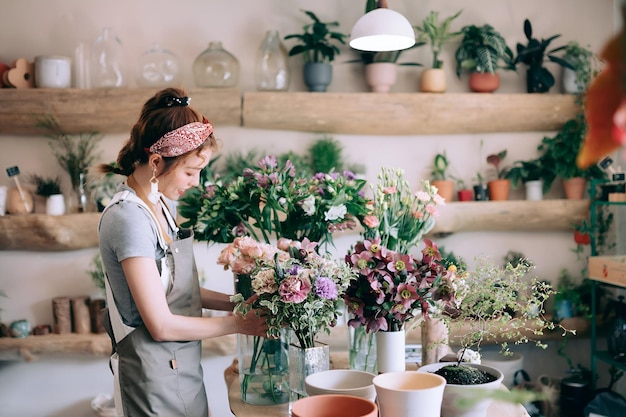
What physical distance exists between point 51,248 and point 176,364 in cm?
235

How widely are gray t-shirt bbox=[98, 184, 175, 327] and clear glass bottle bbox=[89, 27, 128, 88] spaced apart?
2.30 meters

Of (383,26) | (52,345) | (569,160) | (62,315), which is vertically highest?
(383,26)

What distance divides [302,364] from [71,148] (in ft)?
9.23

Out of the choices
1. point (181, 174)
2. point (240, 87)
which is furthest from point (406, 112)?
point (181, 174)

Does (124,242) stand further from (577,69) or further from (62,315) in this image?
(577,69)

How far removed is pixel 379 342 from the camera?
1.80m

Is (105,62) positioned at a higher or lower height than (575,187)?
higher

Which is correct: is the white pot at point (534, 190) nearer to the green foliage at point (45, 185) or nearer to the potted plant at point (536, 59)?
the potted plant at point (536, 59)

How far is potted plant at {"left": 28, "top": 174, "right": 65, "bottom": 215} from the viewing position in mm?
3846

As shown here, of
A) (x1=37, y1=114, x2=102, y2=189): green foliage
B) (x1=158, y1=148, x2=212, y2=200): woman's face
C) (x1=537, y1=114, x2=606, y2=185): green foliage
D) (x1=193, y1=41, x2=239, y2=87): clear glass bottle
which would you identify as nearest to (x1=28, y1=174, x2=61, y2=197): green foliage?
(x1=37, y1=114, x2=102, y2=189): green foliage

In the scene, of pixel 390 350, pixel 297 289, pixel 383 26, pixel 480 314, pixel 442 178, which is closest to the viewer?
pixel 297 289

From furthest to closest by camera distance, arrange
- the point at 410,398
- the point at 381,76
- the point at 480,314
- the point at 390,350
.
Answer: the point at 381,76
the point at 390,350
the point at 480,314
the point at 410,398

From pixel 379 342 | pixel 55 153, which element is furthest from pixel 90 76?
pixel 379 342

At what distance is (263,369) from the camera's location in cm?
193
